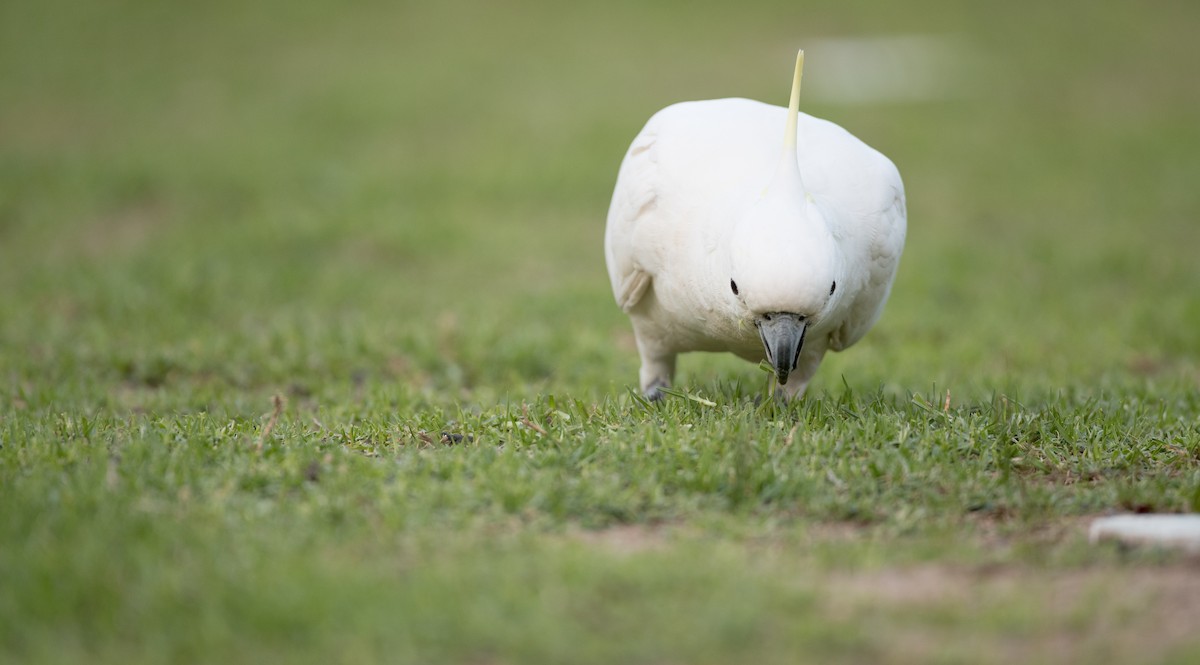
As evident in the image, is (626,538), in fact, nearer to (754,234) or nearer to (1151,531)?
(754,234)

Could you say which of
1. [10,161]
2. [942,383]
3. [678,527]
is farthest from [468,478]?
[10,161]

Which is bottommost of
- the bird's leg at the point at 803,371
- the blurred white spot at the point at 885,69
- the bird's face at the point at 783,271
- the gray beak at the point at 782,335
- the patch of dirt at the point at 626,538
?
the patch of dirt at the point at 626,538

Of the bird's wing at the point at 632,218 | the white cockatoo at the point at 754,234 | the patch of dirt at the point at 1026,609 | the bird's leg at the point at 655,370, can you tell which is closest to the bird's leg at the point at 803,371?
the white cockatoo at the point at 754,234

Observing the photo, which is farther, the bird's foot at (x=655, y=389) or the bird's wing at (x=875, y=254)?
the bird's foot at (x=655, y=389)

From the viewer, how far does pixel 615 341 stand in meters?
7.09

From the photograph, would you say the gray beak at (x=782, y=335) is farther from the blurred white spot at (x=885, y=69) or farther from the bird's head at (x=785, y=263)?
the blurred white spot at (x=885, y=69)

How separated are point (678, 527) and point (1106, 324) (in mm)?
5027

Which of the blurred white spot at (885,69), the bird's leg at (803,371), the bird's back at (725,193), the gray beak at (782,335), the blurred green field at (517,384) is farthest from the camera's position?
the blurred white spot at (885,69)

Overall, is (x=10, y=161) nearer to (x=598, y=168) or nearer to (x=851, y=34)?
(x=598, y=168)

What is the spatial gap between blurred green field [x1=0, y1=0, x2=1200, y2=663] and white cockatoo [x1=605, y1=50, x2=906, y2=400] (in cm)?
34

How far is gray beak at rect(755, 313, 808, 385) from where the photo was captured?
3.82 meters

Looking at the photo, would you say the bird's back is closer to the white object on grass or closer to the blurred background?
the blurred background

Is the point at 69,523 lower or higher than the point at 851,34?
lower

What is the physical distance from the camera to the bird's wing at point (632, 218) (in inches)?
179
